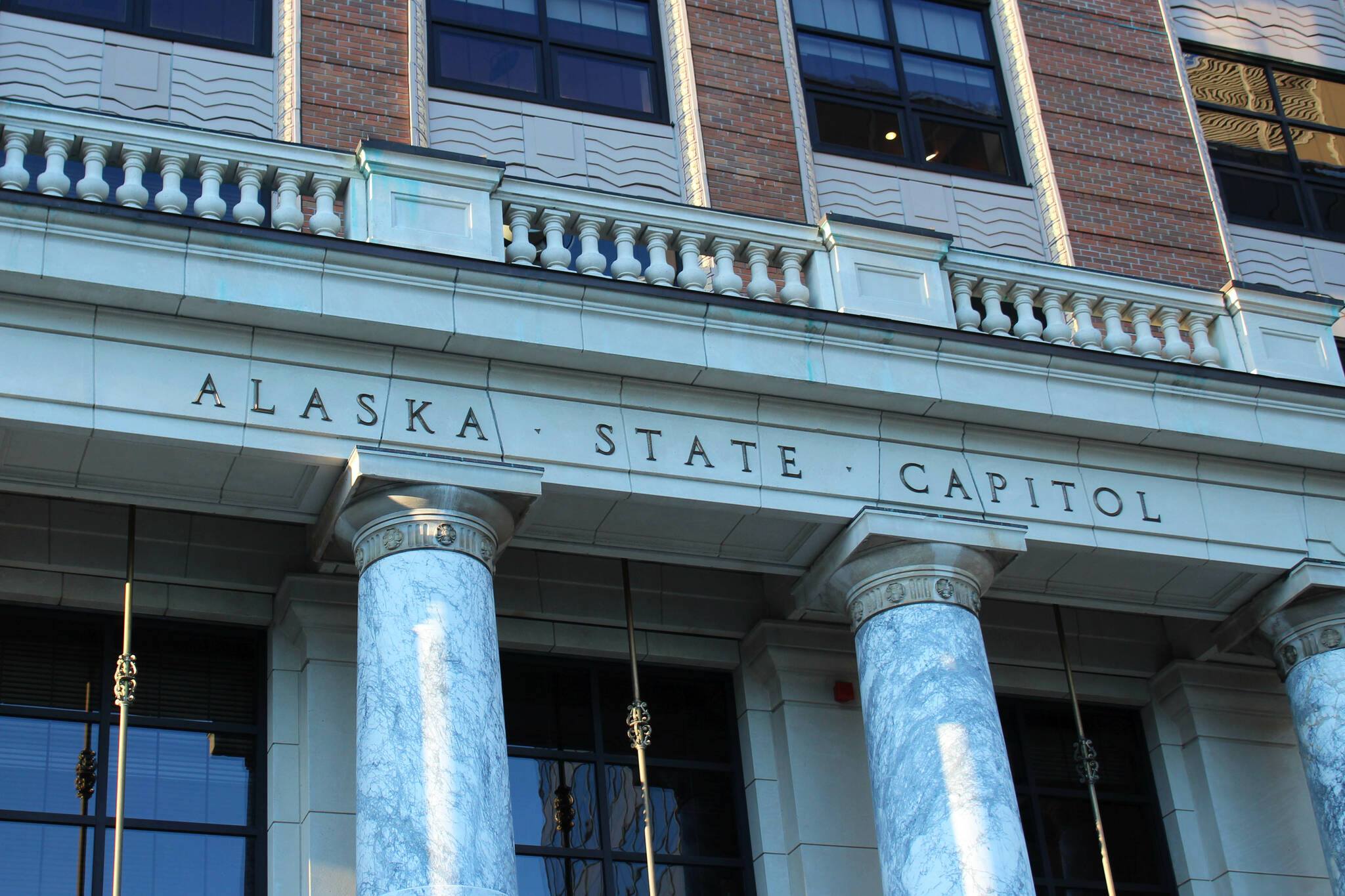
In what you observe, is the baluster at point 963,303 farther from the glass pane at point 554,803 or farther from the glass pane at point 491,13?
the glass pane at point 491,13

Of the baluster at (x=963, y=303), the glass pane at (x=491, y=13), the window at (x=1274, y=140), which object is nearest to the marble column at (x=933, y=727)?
the baluster at (x=963, y=303)

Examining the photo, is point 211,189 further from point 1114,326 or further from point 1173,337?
point 1173,337

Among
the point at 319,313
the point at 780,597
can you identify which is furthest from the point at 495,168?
the point at 780,597

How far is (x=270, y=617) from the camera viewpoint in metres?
14.0

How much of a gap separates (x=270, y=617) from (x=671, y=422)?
350cm

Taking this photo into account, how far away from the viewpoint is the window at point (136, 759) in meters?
12.8

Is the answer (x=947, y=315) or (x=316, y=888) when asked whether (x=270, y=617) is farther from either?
(x=947, y=315)

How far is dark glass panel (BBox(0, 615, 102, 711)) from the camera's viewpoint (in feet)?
43.8

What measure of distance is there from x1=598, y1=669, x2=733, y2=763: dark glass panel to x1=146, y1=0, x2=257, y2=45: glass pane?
6.68 metres

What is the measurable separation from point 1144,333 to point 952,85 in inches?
190

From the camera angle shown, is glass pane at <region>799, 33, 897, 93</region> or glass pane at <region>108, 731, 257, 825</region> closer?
glass pane at <region>108, 731, 257, 825</region>

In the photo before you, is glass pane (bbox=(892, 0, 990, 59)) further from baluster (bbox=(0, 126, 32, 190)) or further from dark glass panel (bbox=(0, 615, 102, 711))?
dark glass panel (bbox=(0, 615, 102, 711))

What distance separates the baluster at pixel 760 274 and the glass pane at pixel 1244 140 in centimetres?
756

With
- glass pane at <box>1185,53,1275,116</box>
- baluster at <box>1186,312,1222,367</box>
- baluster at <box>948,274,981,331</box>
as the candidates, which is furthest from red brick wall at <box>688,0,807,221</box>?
glass pane at <box>1185,53,1275,116</box>
